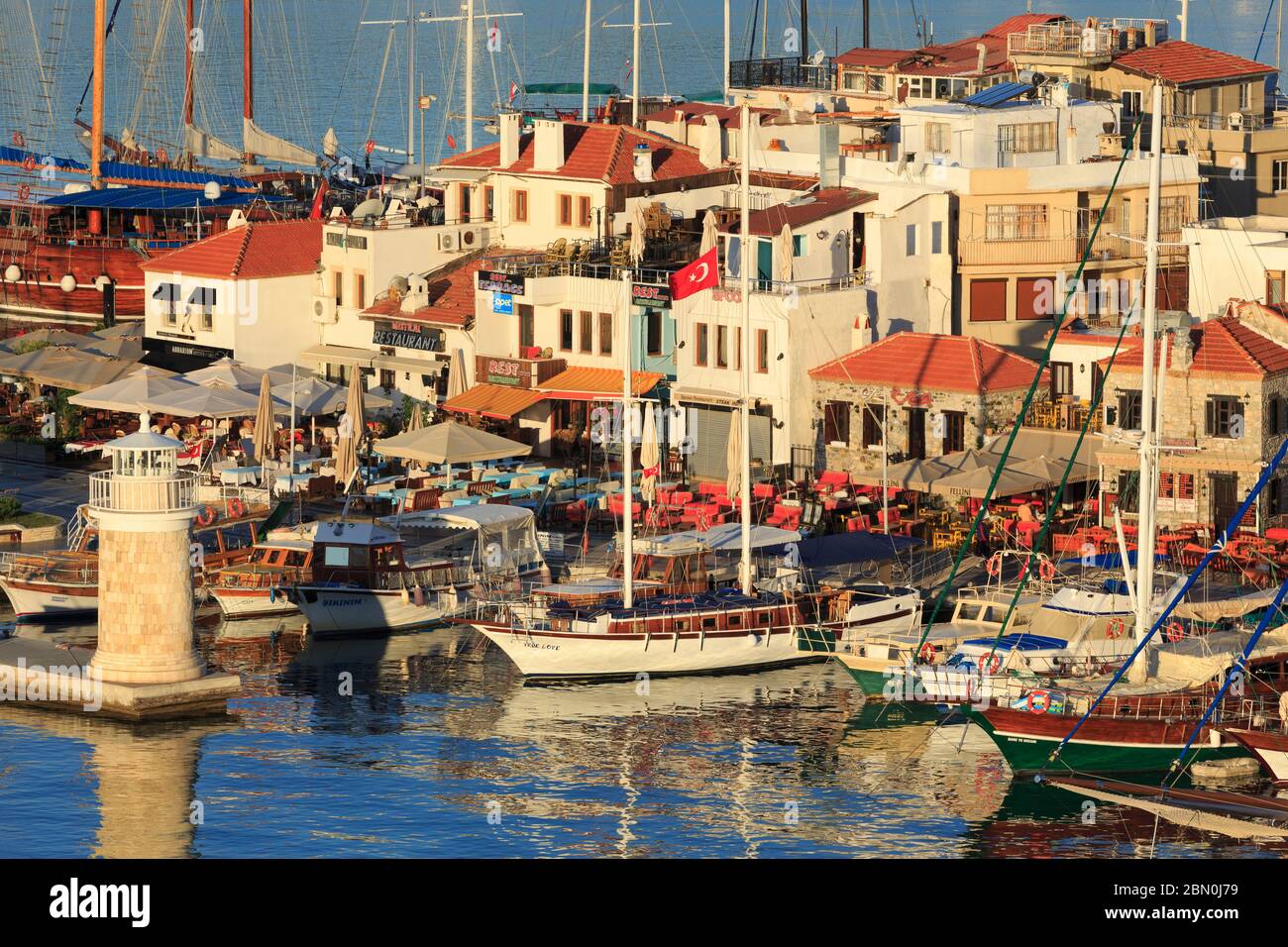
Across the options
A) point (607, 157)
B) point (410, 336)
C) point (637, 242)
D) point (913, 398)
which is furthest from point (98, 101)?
point (913, 398)

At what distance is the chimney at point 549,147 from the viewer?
8931 cm

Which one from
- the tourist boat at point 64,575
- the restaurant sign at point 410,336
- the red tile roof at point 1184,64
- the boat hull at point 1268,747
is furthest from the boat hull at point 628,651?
the red tile roof at point 1184,64

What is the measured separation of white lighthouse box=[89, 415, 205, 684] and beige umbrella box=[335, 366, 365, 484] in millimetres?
14599

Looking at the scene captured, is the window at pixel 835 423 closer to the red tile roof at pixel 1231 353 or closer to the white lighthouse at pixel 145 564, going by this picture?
the red tile roof at pixel 1231 353

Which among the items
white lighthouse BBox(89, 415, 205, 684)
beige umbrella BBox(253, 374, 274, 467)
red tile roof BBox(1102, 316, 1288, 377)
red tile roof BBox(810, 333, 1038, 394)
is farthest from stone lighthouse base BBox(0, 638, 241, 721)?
red tile roof BBox(1102, 316, 1288, 377)

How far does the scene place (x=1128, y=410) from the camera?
234 feet

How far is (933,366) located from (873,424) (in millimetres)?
2243

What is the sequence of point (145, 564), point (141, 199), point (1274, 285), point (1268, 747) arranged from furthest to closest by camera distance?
point (141, 199), point (1274, 285), point (145, 564), point (1268, 747)

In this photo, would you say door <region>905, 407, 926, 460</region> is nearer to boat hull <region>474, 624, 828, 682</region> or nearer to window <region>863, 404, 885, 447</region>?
window <region>863, 404, 885, 447</region>

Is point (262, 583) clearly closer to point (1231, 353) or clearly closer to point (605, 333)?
point (605, 333)

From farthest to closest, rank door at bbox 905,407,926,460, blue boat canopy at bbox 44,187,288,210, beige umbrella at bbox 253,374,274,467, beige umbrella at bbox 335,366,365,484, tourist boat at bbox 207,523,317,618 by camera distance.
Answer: blue boat canopy at bbox 44,187,288,210 → beige umbrella at bbox 253,374,274,467 → door at bbox 905,407,926,460 → beige umbrella at bbox 335,366,365,484 → tourist boat at bbox 207,523,317,618

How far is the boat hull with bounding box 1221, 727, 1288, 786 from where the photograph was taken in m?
52.5

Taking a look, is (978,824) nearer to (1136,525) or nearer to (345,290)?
(1136,525)
